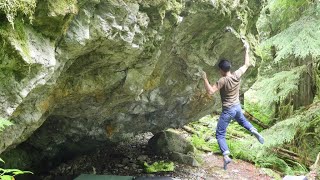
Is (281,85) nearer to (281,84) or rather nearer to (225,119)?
(281,84)

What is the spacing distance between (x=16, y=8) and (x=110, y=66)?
2392 mm

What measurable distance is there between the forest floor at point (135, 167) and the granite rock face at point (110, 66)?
0.61 m

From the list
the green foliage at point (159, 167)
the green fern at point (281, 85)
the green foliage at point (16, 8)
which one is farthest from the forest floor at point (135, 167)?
the green foliage at point (16, 8)

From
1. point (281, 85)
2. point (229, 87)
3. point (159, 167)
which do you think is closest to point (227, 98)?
point (229, 87)

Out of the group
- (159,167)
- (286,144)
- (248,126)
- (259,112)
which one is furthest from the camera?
(259,112)

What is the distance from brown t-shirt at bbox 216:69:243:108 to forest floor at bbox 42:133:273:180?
2.90 metres

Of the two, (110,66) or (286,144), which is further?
(286,144)

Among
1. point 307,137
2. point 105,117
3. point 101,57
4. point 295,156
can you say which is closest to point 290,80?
point 307,137

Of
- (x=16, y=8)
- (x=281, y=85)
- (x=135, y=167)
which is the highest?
(x=16, y=8)

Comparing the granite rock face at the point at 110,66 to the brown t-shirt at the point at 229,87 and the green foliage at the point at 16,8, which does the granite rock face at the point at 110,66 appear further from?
the brown t-shirt at the point at 229,87

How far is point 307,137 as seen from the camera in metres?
11.2

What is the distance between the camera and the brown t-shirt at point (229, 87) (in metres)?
7.49

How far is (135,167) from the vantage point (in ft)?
32.8

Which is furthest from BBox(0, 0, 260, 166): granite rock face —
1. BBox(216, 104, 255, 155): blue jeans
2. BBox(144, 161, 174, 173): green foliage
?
BBox(216, 104, 255, 155): blue jeans
